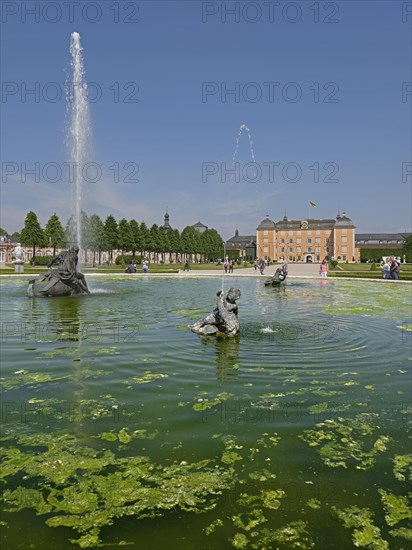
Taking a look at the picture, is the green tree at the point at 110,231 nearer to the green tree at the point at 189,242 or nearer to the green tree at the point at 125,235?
the green tree at the point at 125,235

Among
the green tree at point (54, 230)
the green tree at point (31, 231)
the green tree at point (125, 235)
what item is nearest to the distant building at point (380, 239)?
the green tree at point (125, 235)

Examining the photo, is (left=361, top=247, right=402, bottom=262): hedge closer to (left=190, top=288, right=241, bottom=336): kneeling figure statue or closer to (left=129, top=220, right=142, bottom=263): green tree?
(left=129, top=220, right=142, bottom=263): green tree

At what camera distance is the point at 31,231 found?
71.9m

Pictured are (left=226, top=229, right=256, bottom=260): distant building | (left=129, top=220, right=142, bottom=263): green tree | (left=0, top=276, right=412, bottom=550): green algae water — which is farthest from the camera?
(left=226, top=229, right=256, bottom=260): distant building

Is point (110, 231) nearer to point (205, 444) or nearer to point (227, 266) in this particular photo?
point (227, 266)

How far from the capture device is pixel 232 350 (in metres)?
9.05

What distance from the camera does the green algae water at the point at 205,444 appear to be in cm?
333

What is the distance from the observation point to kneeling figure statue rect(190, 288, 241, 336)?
10.5 metres

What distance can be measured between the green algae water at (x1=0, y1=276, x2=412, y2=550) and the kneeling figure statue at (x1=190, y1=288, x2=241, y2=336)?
2.96 feet

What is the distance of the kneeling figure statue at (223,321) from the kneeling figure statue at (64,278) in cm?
1054

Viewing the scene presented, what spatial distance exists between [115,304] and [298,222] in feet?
422

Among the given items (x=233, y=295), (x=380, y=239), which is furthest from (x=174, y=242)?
(x=233, y=295)

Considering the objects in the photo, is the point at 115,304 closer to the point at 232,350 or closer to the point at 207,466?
the point at 232,350

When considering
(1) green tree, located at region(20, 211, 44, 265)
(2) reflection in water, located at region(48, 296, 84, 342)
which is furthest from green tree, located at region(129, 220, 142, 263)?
(2) reflection in water, located at region(48, 296, 84, 342)
